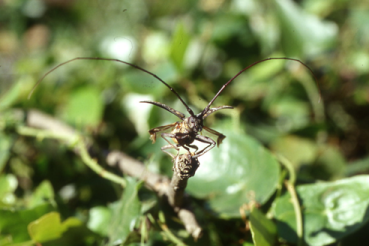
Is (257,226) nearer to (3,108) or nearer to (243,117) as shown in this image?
(243,117)

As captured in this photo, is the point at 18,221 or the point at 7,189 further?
the point at 7,189

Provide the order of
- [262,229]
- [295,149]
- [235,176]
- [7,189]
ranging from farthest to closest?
[295,149] < [7,189] < [235,176] < [262,229]

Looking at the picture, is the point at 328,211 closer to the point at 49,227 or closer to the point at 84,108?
the point at 49,227

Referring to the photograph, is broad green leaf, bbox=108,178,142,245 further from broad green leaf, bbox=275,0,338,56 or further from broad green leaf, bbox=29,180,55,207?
broad green leaf, bbox=275,0,338,56

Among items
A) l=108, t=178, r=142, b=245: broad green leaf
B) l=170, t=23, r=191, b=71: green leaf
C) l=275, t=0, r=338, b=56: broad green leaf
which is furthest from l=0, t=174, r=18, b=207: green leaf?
l=275, t=0, r=338, b=56: broad green leaf

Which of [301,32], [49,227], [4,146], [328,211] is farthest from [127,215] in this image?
[301,32]

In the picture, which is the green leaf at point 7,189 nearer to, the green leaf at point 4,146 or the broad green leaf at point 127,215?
the green leaf at point 4,146

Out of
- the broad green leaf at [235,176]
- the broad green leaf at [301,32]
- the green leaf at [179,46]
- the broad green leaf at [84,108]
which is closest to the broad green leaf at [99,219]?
the broad green leaf at [235,176]
